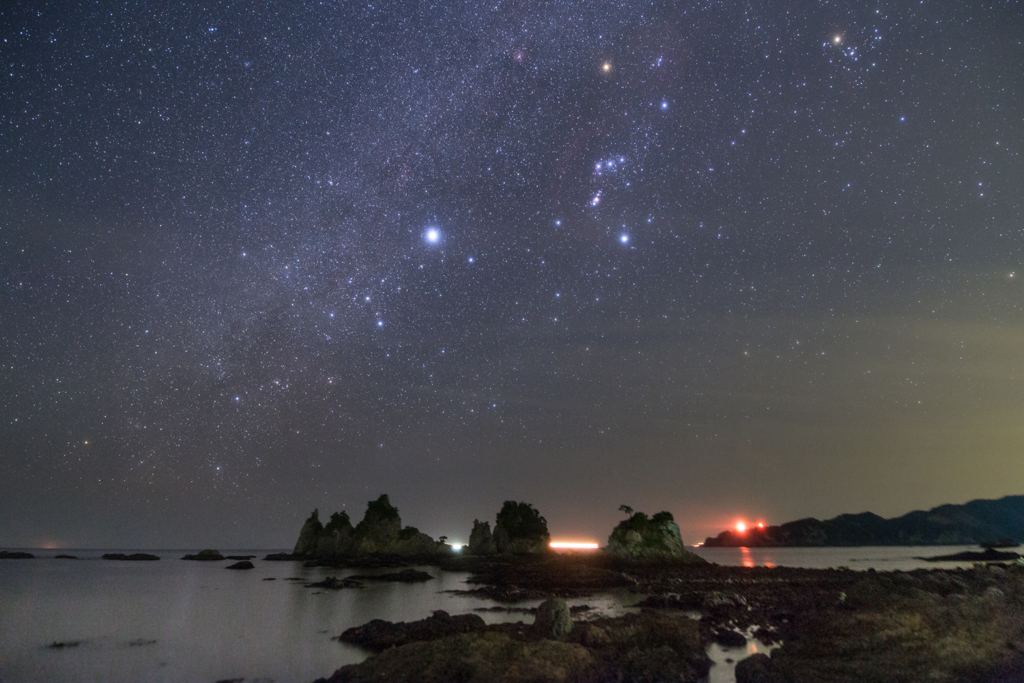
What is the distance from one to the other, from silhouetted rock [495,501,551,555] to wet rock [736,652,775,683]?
89386mm

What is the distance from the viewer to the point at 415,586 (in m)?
56.1

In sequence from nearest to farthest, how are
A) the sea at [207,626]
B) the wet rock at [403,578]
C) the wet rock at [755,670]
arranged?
the wet rock at [755,670] < the sea at [207,626] < the wet rock at [403,578]

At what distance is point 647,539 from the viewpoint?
3529 inches

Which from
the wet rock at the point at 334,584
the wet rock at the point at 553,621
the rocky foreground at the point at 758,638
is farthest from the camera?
the wet rock at the point at 334,584

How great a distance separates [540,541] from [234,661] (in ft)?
281

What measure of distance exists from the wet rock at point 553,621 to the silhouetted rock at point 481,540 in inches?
3714

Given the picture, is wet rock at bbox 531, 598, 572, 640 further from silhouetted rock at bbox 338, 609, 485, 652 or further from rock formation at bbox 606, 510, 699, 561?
rock formation at bbox 606, 510, 699, 561

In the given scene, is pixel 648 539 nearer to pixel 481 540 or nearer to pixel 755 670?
pixel 481 540

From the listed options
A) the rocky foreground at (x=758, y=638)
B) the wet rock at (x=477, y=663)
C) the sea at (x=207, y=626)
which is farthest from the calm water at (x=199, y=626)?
the wet rock at (x=477, y=663)

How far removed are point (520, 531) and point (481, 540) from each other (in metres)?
13.9

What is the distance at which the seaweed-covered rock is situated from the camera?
4774 inches

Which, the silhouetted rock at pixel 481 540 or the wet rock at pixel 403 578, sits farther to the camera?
the silhouetted rock at pixel 481 540

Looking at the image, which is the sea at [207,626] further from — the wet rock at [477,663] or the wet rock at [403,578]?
the wet rock at [403,578]

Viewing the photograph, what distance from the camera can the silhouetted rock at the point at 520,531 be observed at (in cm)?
10262
